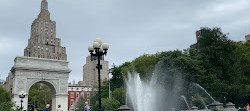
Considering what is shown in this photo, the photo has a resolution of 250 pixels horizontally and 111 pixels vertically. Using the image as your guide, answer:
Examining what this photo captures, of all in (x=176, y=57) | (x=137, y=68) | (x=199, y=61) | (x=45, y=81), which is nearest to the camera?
(x=199, y=61)

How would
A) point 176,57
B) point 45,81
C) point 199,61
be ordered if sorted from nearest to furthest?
point 199,61, point 176,57, point 45,81

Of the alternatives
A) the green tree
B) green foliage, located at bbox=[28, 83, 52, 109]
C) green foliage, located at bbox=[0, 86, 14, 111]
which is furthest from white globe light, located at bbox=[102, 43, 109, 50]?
green foliage, located at bbox=[28, 83, 52, 109]

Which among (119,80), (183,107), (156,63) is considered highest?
(156,63)

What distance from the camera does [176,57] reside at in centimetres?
2995

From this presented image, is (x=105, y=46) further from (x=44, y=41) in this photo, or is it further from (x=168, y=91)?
(x=44, y=41)

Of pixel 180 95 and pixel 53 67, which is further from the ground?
pixel 53 67

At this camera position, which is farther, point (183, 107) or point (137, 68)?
point (137, 68)

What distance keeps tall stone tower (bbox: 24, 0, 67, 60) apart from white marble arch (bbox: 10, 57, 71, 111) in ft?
158

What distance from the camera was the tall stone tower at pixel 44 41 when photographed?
78188mm

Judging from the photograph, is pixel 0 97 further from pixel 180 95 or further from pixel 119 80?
pixel 180 95

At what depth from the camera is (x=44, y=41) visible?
8019 centimetres

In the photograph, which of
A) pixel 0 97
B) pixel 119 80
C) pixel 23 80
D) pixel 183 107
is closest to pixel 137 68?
pixel 119 80

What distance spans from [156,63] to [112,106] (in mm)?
9926

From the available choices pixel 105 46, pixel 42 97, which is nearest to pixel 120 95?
pixel 105 46
